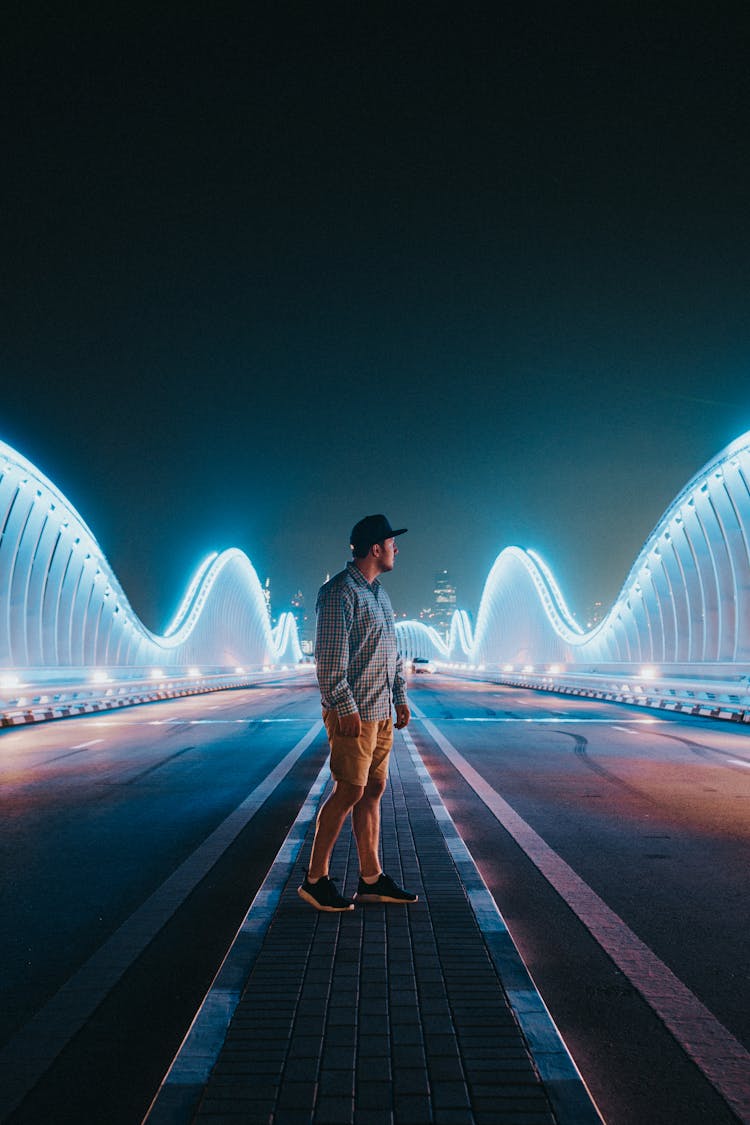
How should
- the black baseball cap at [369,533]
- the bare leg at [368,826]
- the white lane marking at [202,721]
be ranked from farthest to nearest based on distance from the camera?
the white lane marking at [202,721] < the black baseball cap at [369,533] < the bare leg at [368,826]

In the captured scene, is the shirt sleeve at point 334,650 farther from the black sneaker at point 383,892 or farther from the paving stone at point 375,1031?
the paving stone at point 375,1031

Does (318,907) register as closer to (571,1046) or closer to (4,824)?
(571,1046)

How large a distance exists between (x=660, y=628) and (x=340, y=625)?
35.7 m

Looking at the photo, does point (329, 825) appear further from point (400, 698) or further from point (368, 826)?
point (400, 698)

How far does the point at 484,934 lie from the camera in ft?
13.2

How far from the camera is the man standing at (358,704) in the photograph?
4500 millimetres

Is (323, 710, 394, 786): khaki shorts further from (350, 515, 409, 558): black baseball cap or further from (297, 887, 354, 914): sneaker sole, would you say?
(350, 515, 409, 558): black baseball cap

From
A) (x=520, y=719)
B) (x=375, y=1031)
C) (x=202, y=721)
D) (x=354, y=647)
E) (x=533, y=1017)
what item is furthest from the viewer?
(x=202, y=721)

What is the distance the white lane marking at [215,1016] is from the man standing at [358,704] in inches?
15.0

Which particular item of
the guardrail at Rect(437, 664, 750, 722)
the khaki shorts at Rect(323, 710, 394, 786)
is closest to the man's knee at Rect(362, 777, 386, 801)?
the khaki shorts at Rect(323, 710, 394, 786)

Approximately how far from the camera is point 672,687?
24641mm

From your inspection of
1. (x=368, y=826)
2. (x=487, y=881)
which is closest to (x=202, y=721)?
(x=487, y=881)

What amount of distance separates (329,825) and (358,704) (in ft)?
2.28

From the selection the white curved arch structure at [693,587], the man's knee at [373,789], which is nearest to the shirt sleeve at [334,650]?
the man's knee at [373,789]
